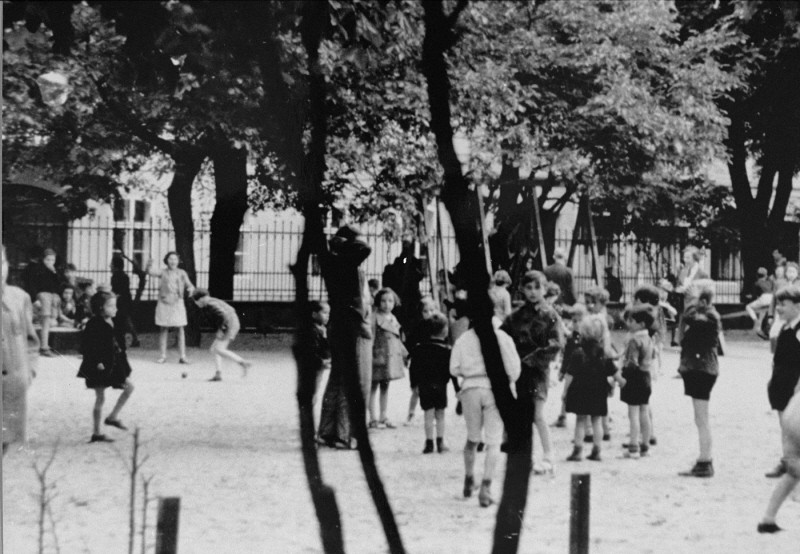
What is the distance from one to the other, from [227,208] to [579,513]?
1657 mm

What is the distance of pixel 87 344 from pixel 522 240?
6.24 ft

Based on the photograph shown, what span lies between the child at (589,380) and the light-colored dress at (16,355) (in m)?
4.09

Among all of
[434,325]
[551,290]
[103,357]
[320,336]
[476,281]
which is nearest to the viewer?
[476,281]

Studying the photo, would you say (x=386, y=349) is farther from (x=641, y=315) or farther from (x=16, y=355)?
(x=16, y=355)

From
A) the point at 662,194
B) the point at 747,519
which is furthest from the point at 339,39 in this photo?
the point at 747,519

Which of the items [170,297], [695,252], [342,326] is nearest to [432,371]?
[695,252]

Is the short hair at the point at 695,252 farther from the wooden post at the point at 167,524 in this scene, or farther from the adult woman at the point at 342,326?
the wooden post at the point at 167,524

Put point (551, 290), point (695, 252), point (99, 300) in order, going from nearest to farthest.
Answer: point (99, 300)
point (695, 252)
point (551, 290)

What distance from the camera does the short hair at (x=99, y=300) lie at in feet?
14.2

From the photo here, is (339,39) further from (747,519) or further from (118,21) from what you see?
(747,519)

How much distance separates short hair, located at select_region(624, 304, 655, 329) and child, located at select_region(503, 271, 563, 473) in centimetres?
64

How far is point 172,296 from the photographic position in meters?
4.64

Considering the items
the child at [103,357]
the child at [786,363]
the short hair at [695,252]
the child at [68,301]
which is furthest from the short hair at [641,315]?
the child at [68,301]

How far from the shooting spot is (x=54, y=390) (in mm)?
4168
